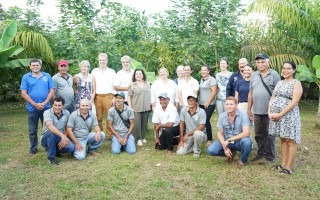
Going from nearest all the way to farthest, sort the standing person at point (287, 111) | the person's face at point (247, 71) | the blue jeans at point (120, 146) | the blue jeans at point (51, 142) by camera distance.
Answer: the standing person at point (287, 111), the blue jeans at point (51, 142), the person's face at point (247, 71), the blue jeans at point (120, 146)

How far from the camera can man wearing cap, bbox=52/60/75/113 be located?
6.15 m

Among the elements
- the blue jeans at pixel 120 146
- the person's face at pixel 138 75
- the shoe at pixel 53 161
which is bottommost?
the shoe at pixel 53 161

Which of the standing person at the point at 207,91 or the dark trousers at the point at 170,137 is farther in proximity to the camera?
the standing person at the point at 207,91

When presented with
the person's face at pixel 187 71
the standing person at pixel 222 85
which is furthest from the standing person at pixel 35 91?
the standing person at pixel 222 85

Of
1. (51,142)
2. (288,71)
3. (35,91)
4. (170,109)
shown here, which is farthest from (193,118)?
(35,91)

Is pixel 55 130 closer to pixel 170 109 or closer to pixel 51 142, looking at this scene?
pixel 51 142

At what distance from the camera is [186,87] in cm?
652

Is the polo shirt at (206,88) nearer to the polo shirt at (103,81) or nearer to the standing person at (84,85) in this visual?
the polo shirt at (103,81)

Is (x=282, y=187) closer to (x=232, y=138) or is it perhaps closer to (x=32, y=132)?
(x=232, y=138)

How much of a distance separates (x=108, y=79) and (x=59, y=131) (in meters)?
1.65

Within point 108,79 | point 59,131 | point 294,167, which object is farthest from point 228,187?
point 108,79

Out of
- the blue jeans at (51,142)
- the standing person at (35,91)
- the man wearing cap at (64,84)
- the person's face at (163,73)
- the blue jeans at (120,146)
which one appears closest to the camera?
the blue jeans at (51,142)

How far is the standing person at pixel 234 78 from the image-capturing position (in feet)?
19.1

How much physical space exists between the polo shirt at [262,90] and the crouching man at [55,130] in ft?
9.88
